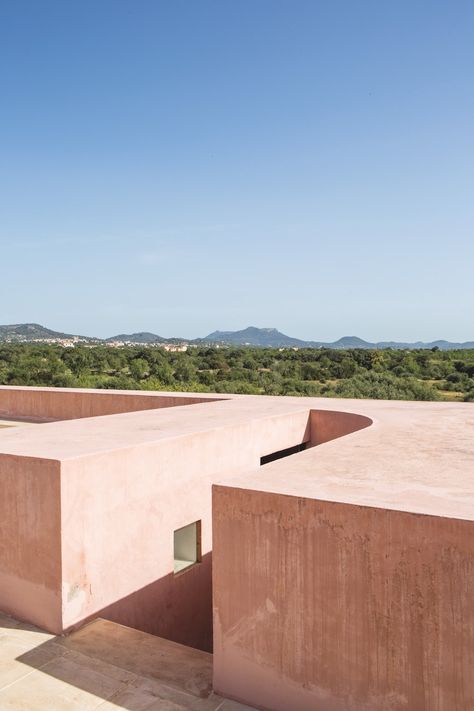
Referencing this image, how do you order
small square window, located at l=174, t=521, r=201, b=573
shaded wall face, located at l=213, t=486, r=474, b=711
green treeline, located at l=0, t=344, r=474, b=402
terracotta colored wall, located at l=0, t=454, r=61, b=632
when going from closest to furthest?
shaded wall face, located at l=213, t=486, r=474, b=711 < terracotta colored wall, located at l=0, t=454, r=61, b=632 < small square window, located at l=174, t=521, r=201, b=573 < green treeline, located at l=0, t=344, r=474, b=402

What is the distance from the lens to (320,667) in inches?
147

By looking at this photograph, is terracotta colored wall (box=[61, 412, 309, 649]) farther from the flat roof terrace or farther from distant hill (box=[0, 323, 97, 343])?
distant hill (box=[0, 323, 97, 343])

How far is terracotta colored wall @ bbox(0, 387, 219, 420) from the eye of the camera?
1146cm

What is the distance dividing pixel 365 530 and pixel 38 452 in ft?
10.9

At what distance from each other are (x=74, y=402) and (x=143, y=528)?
6328mm

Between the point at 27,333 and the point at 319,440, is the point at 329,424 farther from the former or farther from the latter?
the point at 27,333

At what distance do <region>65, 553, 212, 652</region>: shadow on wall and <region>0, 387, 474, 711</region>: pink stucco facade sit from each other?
2 centimetres

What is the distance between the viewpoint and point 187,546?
7.09 meters

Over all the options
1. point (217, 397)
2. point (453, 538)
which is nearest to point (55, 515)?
point (453, 538)

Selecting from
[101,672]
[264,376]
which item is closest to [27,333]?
[264,376]

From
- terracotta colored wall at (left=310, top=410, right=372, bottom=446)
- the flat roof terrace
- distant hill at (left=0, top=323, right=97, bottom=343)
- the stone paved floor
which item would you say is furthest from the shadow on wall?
distant hill at (left=0, top=323, right=97, bottom=343)

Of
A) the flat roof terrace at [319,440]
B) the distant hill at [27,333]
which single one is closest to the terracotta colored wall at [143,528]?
the flat roof terrace at [319,440]

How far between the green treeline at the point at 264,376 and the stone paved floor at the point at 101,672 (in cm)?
1732

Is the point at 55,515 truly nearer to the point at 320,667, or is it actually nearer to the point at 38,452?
the point at 38,452
